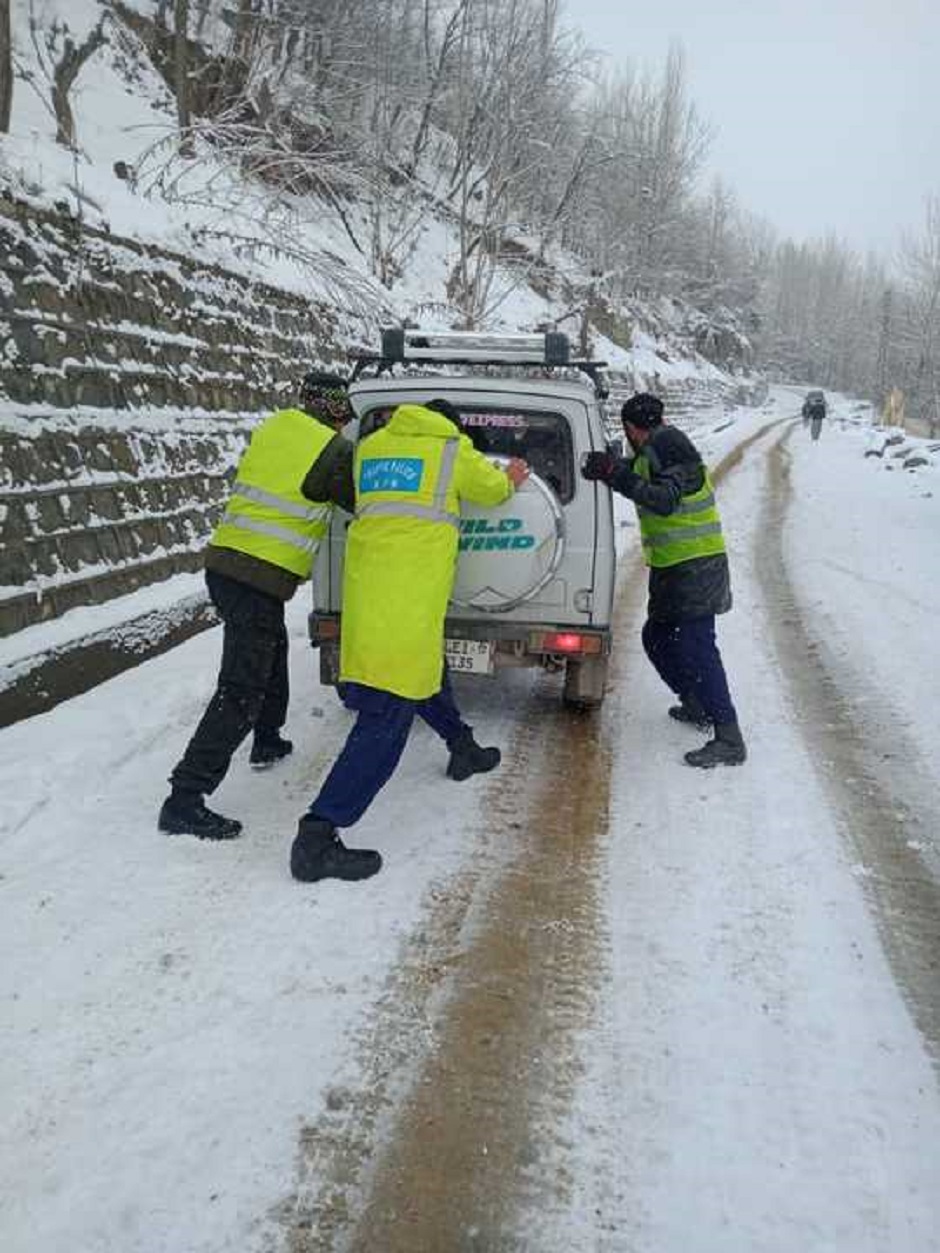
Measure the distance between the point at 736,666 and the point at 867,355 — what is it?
112 m

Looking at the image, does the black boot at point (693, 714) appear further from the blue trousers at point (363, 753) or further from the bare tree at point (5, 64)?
the bare tree at point (5, 64)

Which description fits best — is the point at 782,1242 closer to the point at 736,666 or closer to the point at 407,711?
the point at 407,711

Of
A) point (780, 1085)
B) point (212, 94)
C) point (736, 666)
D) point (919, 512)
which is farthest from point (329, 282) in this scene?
point (212, 94)

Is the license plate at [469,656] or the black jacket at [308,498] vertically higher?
the black jacket at [308,498]

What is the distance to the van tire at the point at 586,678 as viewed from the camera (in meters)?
5.21

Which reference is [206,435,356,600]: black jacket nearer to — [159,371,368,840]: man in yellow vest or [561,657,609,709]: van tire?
[159,371,368,840]: man in yellow vest

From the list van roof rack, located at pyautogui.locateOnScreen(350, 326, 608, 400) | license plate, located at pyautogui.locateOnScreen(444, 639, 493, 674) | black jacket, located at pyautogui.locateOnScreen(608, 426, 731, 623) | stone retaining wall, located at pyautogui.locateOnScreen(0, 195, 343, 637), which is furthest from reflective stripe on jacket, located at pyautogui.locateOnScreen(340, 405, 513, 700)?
stone retaining wall, located at pyautogui.locateOnScreen(0, 195, 343, 637)

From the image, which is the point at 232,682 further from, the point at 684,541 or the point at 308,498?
the point at 684,541

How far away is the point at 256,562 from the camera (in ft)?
13.3

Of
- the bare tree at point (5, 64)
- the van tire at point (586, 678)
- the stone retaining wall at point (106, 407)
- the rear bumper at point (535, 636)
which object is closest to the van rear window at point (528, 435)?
the rear bumper at point (535, 636)

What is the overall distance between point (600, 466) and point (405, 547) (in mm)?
1600

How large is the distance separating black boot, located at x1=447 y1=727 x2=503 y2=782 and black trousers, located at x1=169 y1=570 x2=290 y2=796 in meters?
1.13

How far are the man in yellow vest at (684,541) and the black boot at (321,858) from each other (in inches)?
82.7

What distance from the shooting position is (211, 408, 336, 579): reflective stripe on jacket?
157 inches
